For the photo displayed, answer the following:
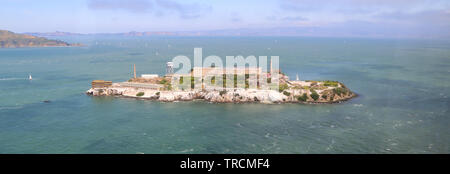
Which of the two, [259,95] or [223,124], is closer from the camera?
[223,124]

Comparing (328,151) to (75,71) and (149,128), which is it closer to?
(149,128)

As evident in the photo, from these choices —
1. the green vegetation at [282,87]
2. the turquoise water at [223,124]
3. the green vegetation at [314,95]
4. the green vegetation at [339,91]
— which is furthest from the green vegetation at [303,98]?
the green vegetation at [339,91]

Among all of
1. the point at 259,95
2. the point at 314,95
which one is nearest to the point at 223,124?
the point at 259,95

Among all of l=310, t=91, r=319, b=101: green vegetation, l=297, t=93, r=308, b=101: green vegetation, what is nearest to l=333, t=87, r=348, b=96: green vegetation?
l=310, t=91, r=319, b=101: green vegetation

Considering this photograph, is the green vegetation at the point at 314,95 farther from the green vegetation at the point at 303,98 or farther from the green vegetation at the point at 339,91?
the green vegetation at the point at 339,91

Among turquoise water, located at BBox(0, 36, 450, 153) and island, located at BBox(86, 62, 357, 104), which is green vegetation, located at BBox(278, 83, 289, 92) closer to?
island, located at BBox(86, 62, 357, 104)

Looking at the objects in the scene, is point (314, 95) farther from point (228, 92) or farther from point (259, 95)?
point (228, 92)

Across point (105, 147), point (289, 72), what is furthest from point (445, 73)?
point (105, 147)

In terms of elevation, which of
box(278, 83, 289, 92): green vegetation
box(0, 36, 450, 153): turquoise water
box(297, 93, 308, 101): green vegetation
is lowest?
box(0, 36, 450, 153): turquoise water
